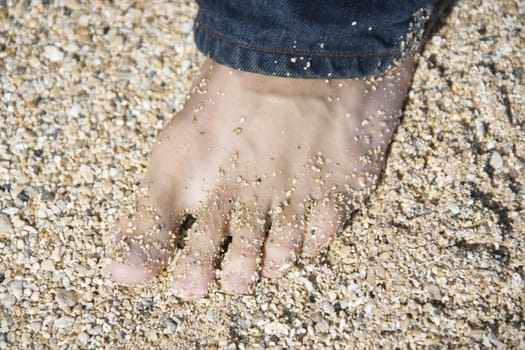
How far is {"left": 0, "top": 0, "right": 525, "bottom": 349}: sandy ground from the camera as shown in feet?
4.56

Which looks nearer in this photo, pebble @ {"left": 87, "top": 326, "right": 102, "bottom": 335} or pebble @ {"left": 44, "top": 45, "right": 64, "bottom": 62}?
pebble @ {"left": 87, "top": 326, "right": 102, "bottom": 335}

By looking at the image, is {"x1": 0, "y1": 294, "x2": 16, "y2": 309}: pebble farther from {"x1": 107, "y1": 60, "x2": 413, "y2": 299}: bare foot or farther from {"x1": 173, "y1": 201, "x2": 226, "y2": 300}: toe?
{"x1": 173, "y1": 201, "x2": 226, "y2": 300}: toe

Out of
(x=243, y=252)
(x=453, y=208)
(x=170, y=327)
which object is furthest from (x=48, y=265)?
(x=453, y=208)

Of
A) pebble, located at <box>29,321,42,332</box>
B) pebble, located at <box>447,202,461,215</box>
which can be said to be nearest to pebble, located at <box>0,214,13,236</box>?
pebble, located at <box>29,321,42,332</box>

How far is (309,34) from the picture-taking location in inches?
53.6

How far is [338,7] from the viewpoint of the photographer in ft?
4.36

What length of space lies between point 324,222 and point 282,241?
0.11m

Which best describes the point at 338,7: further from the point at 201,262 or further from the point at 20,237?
the point at 20,237

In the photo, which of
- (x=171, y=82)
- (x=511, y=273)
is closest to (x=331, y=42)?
(x=171, y=82)

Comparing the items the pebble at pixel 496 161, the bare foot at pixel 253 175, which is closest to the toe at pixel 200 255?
the bare foot at pixel 253 175

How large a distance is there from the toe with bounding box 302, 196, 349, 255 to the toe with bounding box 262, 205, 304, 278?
2cm

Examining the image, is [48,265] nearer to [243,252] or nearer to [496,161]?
[243,252]

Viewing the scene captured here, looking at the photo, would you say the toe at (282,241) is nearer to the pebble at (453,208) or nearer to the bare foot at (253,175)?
the bare foot at (253,175)

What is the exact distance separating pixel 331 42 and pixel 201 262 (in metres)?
0.61
